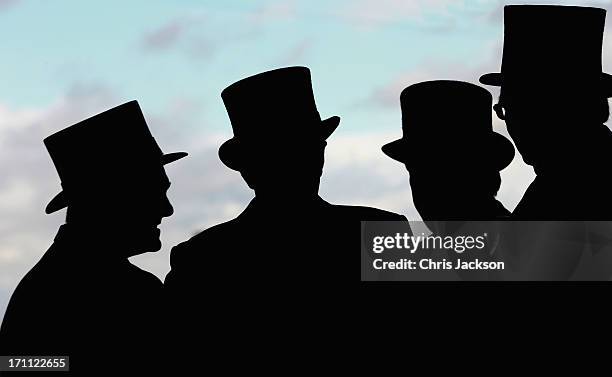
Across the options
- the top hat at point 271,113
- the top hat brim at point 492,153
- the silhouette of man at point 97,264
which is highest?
the top hat at point 271,113

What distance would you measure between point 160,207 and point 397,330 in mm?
1860

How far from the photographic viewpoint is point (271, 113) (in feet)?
23.9

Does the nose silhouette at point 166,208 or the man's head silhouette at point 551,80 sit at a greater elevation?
the man's head silhouette at point 551,80

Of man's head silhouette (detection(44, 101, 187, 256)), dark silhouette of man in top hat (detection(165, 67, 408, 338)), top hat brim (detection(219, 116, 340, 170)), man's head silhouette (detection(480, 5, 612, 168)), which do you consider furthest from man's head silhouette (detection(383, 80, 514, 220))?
man's head silhouette (detection(44, 101, 187, 256))

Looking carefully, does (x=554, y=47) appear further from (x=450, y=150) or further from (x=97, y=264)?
(x=97, y=264)

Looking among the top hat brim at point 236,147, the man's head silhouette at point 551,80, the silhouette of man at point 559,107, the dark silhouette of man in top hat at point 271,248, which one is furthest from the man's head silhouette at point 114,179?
the silhouette of man at point 559,107

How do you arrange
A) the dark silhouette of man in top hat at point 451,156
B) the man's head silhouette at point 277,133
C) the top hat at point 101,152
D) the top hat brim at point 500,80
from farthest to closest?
1. the top hat at point 101,152
2. the dark silhouette of man in top hat at point 451,156
3. the man's head silhouette at point 277,133
4. the top hat brim at point 500,80

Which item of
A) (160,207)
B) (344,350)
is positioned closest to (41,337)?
(160,207)

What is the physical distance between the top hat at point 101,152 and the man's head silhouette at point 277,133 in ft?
2.64

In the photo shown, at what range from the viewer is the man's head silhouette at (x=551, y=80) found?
5926 mm

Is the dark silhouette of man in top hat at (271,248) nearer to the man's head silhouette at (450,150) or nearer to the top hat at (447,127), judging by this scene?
the man's head silhouette at (450,150)

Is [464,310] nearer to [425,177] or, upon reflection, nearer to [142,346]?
[425,177]

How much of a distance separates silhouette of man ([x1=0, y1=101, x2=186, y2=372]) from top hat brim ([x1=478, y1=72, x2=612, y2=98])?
219 centimetres

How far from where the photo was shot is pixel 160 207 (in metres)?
7.74
